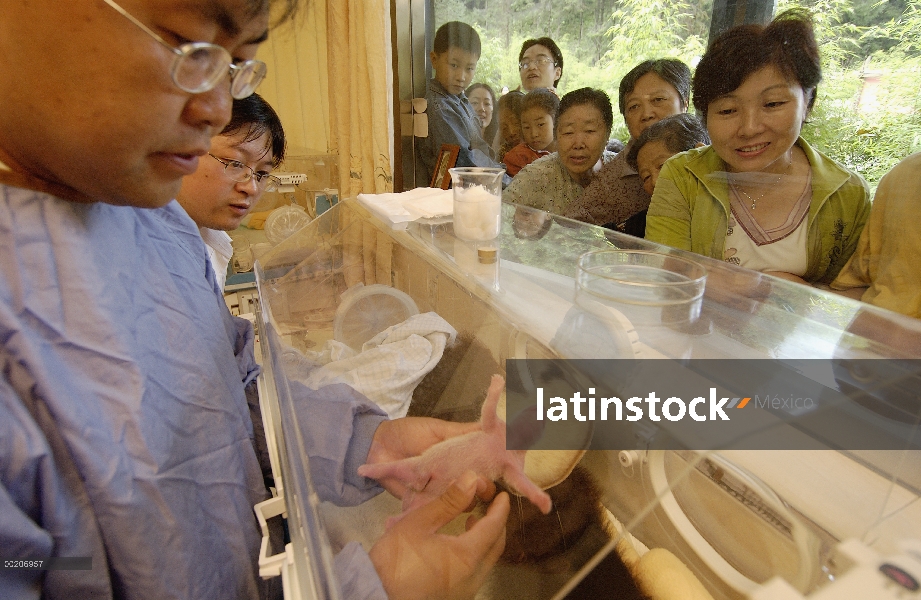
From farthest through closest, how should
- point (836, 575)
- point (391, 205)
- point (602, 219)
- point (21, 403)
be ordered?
point (602, 219) < point (391, 205) < point (21, 403) < point (836, 575)

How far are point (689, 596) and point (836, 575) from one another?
0.48 ft

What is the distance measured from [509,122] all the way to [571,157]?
1.65 ft

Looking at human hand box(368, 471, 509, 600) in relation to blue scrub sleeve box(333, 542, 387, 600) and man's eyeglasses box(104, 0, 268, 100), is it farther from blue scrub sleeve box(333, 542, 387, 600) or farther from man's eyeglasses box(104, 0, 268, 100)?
man's eyeglasses box(104, 0, 268, 100)

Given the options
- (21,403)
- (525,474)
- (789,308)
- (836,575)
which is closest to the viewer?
(836,575)

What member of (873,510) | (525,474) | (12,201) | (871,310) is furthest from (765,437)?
(12,201)

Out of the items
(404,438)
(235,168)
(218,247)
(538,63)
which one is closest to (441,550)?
(404,438)

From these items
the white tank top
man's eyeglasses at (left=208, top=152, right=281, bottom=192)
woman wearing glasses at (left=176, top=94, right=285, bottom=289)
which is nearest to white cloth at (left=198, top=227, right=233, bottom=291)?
woman wearing glasses at (left=176, top=94, right=285, bottom=289)

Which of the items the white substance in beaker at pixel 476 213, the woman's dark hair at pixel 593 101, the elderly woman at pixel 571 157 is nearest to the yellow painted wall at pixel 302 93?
the elderly woman at pixel 571 157

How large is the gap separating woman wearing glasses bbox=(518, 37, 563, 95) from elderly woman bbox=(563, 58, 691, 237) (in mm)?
360

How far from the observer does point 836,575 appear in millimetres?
386

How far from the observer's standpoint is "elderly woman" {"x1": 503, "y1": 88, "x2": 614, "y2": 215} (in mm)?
Result: 1766

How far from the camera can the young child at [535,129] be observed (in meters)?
1.96

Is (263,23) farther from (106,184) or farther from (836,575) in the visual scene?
(836,575)

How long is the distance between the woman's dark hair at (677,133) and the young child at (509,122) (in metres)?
0.71
